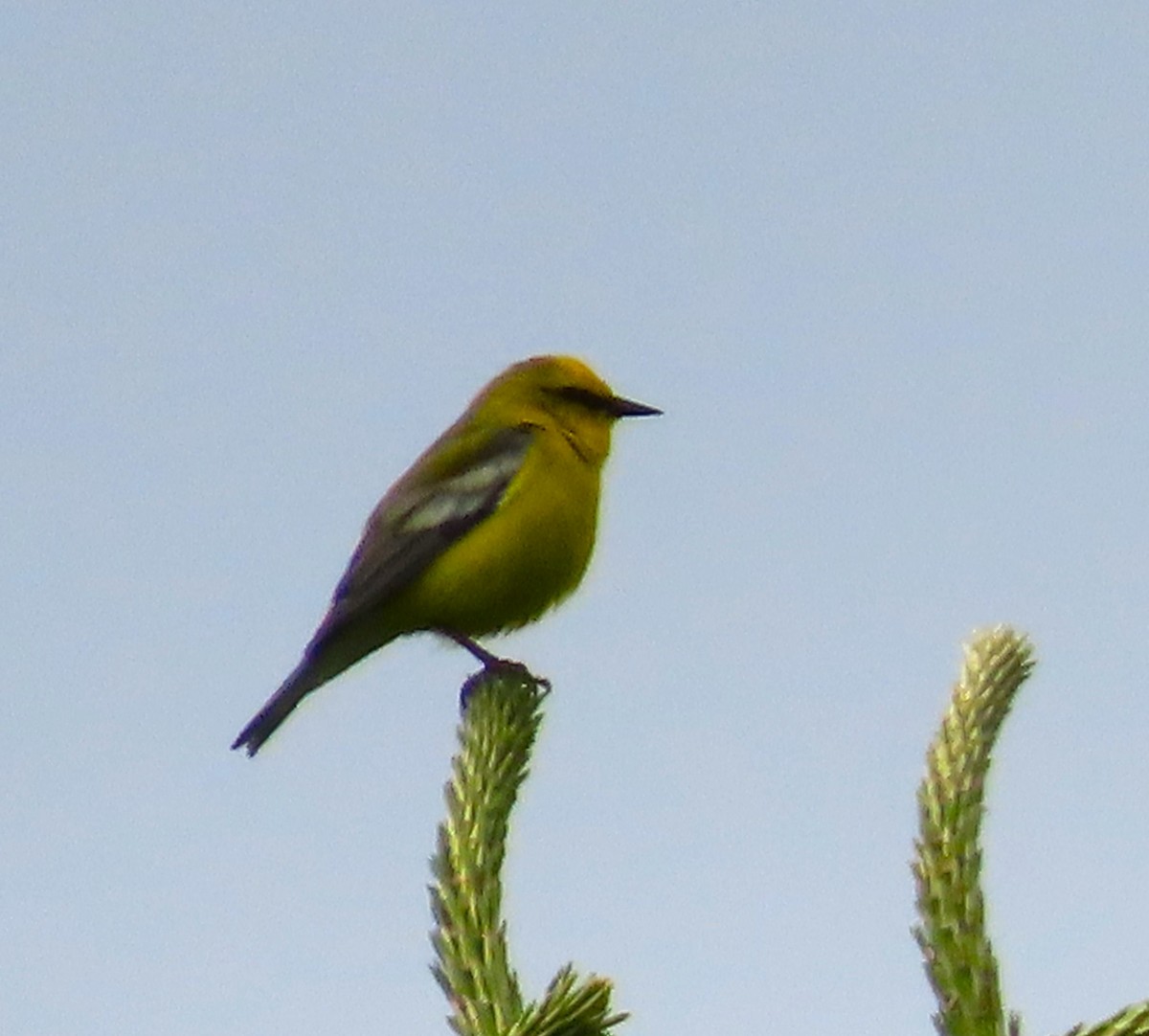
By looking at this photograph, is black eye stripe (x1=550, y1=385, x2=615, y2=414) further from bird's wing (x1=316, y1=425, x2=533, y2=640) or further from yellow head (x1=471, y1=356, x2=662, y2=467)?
bird's wing (x1=316, y1=425, x2=533, y2=640)

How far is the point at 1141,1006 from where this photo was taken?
8.00ft

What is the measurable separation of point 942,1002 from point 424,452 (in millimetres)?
5537

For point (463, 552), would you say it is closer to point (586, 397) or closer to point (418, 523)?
point (418, 523)

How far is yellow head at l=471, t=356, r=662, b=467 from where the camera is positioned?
314 inches

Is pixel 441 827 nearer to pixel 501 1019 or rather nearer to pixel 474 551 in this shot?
pixel 501 1019

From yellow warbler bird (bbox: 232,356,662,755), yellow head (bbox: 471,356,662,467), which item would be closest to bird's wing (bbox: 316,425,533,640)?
yellow warbler bird (bbox: 232,356,662,755)

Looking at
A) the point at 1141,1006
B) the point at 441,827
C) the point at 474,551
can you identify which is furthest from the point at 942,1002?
the point at 474,551

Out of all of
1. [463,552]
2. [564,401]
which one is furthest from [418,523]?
[564,401]

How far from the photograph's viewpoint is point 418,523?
23.8 ft

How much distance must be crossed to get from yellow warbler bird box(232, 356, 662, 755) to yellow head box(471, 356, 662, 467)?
0.26m

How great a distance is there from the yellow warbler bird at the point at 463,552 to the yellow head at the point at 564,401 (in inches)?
10.3

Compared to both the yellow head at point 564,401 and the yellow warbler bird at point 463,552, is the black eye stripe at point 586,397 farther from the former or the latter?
the yellow warbler bird at point 463,552

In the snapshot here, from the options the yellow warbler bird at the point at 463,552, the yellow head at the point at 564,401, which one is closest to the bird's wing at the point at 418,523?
the yellow warbler bird at the point at 463,552

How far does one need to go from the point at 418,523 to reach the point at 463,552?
26 cm
